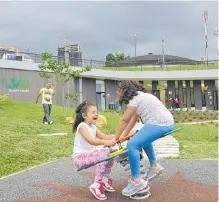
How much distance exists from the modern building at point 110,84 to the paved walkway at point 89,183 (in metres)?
18.7

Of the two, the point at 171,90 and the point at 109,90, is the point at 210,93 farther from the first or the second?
the point at 109,90

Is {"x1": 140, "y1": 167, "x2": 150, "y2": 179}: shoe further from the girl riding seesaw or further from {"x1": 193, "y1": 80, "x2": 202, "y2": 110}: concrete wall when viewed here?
{"x1": 193, "y1": 80, "x2": 202, "y2": 110}: concrete wall

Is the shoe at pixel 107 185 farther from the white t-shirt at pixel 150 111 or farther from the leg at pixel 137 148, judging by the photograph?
the white t-shirt at pixel 150 111

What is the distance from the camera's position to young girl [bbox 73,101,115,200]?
3995mm

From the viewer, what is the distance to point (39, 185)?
477 cm

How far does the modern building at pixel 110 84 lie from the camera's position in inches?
947

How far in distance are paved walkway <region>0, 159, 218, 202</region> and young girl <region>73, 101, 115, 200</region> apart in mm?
138

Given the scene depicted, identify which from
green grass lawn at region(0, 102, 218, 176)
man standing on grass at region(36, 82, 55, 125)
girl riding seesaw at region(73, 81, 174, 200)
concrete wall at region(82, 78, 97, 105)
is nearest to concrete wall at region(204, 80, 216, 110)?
concrete wall at region(82, 78, 97, 105)

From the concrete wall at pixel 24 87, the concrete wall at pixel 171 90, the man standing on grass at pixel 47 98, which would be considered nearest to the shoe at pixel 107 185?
the man standing on grass at pixel 47 98

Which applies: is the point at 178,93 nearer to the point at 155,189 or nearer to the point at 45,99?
the point at 45,99

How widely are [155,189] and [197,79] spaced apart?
3373 centimetres

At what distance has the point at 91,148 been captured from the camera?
4242mm

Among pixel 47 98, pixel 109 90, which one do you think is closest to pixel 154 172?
pixel 47 98

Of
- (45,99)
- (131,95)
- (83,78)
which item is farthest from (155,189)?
(83,78)
